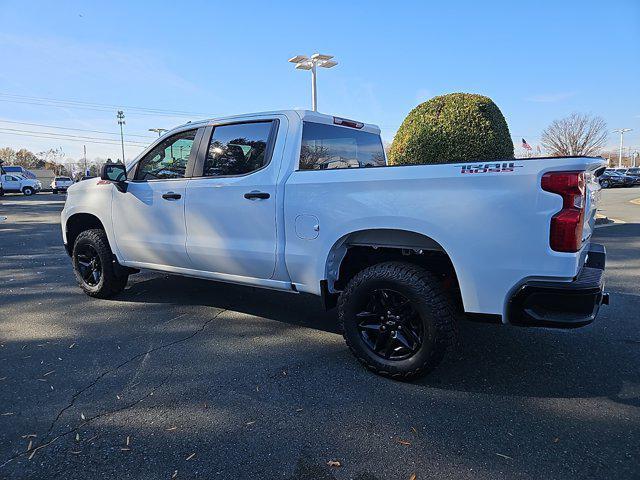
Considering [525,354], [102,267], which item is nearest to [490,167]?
[525,354]

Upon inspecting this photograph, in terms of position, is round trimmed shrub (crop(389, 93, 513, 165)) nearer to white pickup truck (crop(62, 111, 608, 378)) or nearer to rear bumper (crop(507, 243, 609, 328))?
→ white pickup truck (crop(62, 111, 608, 378))

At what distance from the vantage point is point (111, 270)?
5043mm

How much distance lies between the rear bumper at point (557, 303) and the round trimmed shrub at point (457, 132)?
676 centimetres

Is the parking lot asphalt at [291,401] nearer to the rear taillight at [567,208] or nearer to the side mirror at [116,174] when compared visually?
the rear taillight at [567,208]

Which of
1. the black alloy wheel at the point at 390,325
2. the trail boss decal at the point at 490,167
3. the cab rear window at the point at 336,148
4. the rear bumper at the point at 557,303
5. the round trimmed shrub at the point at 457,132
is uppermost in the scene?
the round trimmed shrub at the point at 457,132

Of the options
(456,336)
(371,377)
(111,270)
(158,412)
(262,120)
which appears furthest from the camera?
(111,270)

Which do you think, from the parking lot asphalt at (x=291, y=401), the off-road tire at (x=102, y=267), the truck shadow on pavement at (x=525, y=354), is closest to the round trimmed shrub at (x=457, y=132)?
the truck shadow on pavement at (x=525, y=354)

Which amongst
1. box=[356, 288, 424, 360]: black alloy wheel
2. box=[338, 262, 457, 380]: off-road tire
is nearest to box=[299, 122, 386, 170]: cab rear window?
box=[338, 262, 457, 380]: off-road tire

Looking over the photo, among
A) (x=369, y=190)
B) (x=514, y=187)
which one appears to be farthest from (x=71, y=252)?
(x=514, y=187)

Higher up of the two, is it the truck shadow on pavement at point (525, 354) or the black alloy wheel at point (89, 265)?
the black alloy wheel at point (89, 265)

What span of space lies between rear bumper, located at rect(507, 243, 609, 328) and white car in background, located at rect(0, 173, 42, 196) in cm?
4116

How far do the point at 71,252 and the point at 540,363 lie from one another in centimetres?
521

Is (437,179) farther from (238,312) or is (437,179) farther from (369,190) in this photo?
(238,312)

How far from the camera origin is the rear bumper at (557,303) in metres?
2.57
